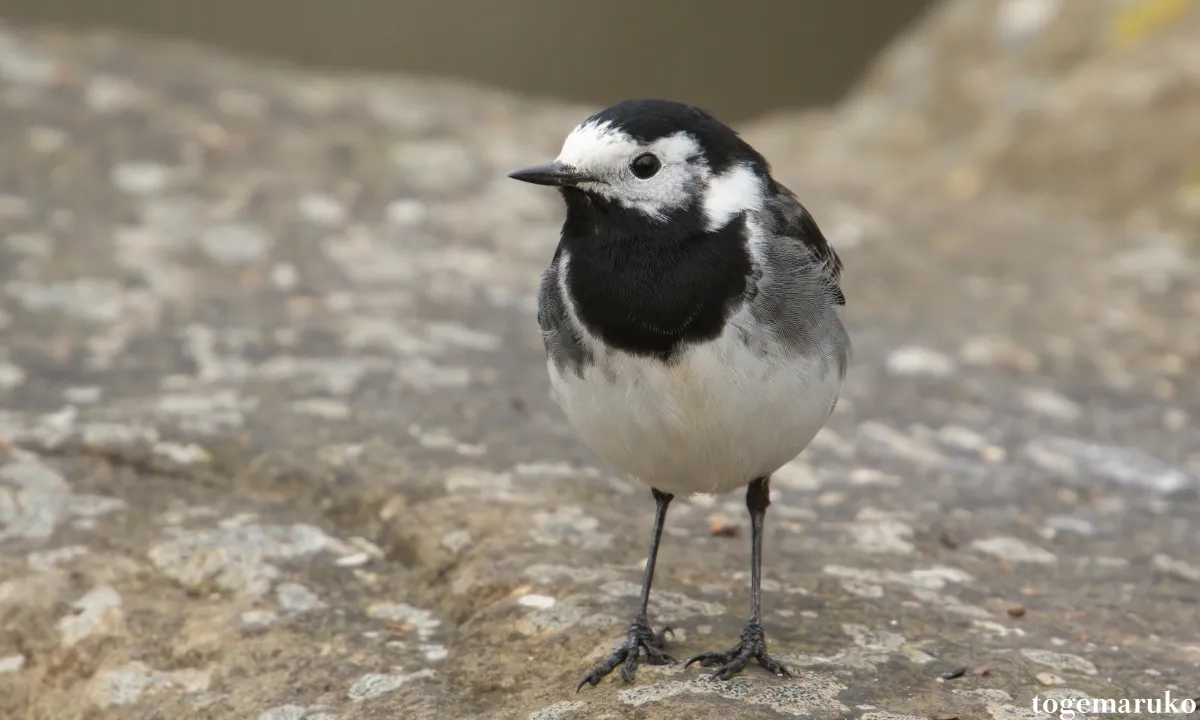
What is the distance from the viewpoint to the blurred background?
1478 cm

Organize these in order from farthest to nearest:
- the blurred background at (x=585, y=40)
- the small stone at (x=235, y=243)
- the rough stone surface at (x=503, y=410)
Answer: the blurred background at (x=585, y=40)
the small stone at (x=235, y=243)
the rough stone surface at (x=503, y=410)

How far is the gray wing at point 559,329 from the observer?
3.73 meters

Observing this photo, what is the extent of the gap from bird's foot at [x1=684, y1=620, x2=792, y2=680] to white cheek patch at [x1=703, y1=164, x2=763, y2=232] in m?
1.10

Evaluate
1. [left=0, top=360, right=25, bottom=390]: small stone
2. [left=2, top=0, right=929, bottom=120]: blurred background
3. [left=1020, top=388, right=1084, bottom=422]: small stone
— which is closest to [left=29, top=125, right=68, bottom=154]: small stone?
[left=0, top=360, right=25, bottom=390]: small stone

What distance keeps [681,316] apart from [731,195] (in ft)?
1.41

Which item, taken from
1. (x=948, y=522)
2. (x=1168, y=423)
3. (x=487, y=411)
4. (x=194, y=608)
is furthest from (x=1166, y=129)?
(x=194, y=608)

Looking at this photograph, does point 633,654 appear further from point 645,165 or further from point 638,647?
point 645,165

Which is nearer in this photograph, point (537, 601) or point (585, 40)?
point (537, 601)

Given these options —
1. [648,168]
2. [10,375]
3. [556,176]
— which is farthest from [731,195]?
[10,375]

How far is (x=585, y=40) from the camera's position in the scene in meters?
15.3

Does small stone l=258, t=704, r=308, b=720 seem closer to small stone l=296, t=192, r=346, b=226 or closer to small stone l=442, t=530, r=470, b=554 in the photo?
small stone l=442, t=530, r=470, b=554

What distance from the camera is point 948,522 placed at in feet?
16.1

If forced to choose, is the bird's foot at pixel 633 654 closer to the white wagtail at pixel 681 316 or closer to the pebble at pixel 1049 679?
the white wagtail at pixel 681 316

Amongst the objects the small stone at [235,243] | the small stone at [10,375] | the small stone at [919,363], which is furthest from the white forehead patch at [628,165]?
the small stone at [235,243]
